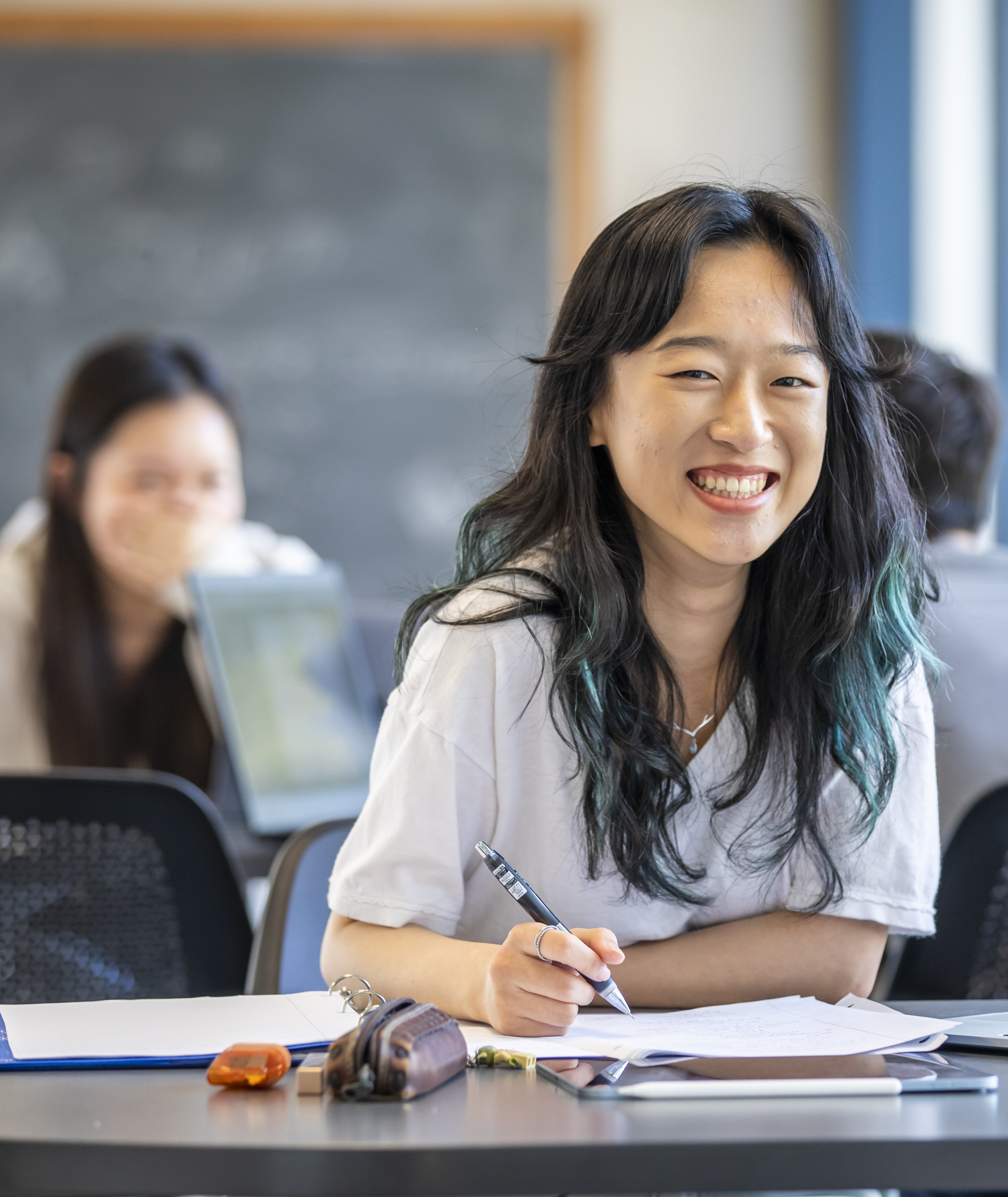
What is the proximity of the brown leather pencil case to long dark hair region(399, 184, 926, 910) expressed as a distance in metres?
0.42

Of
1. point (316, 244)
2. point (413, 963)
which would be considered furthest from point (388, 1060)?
point (316, 244)

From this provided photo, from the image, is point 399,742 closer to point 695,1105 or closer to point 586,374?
point 586,374

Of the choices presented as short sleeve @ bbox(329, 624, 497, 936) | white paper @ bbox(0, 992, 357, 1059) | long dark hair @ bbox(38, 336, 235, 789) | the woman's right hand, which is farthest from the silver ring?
long dark hair @ bbox(38, 336, 235, 789)

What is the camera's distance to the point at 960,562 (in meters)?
1.80

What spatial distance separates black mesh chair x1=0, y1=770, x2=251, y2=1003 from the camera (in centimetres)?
131

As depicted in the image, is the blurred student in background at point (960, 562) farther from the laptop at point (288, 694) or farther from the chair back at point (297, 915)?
the laptop at point (288, 694)

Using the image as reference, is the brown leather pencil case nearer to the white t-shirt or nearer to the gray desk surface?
the gray desk surface

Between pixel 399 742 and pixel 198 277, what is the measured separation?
3.24m

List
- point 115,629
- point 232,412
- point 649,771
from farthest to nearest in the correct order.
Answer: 1. point 232,412
2. point 115,629
3. point 649,771

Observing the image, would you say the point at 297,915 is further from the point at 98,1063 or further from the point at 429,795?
the point at 98,1063

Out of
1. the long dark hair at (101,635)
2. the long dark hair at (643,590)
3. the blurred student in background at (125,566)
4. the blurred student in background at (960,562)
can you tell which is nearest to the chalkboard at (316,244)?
the blurred student in background at (125,566)

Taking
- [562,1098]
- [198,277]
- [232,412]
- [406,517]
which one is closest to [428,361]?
[406,517]

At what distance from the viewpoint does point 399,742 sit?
1137 mm

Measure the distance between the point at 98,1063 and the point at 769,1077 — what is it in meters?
0.36
